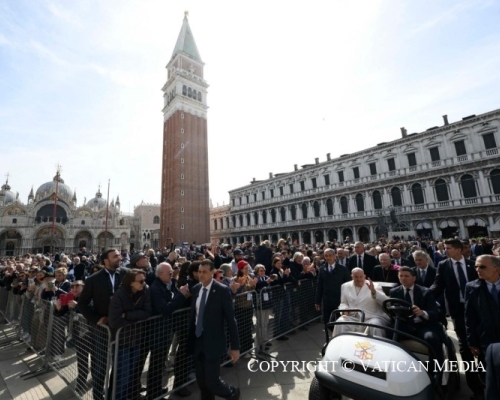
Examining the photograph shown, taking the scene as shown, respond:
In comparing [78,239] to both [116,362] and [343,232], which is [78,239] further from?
[116,362]

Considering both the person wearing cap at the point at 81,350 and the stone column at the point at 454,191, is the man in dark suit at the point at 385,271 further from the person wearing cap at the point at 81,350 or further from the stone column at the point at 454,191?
the stone column at the point at 454,191

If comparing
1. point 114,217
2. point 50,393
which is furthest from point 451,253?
point 114,217

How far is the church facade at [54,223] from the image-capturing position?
148 feet

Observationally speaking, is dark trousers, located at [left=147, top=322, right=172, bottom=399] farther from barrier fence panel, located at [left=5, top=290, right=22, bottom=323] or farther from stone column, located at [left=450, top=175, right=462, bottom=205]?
stone column, located at [left=450, top=175, right=462, bottom=205]

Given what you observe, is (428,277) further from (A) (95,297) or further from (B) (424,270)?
(A) (95,297)

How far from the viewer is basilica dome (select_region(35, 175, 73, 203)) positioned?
4966cm

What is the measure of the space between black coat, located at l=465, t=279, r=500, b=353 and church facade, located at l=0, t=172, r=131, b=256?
49.3m


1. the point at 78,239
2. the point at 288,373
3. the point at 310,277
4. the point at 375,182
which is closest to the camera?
the point at 288,373

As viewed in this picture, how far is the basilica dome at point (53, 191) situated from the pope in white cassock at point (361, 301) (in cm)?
6092

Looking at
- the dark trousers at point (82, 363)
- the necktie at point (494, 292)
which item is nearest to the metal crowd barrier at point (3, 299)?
the dark trousers at point (82, 363)

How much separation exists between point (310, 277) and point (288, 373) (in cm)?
292

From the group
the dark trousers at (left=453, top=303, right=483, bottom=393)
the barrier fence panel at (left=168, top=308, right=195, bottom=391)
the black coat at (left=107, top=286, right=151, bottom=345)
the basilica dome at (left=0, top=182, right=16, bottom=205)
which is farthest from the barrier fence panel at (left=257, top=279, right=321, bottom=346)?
the basilica dome at (left=0, top=182, right=16, bottom=205)

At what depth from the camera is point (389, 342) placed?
2617mm
